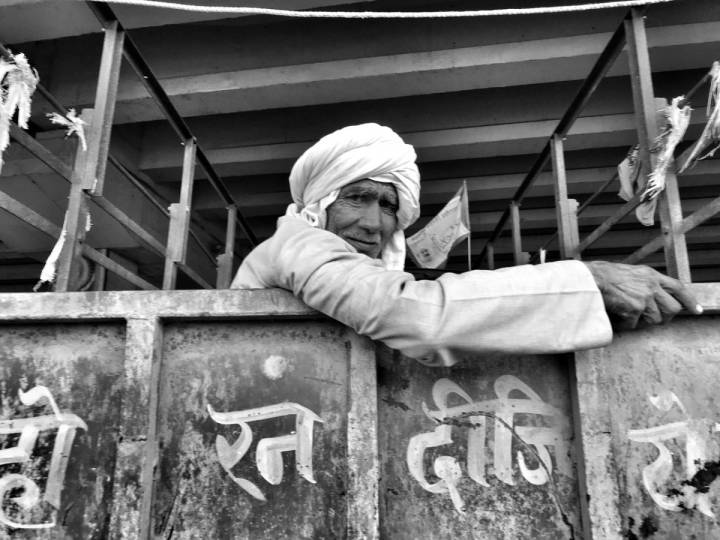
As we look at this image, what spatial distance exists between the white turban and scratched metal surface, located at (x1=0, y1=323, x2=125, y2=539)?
84cm

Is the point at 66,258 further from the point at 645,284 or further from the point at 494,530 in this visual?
the point at 645,284

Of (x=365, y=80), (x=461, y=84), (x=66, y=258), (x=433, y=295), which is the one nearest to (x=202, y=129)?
(x=365, y=80)

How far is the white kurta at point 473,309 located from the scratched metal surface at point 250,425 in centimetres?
17

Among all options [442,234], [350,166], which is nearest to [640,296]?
[350,166]

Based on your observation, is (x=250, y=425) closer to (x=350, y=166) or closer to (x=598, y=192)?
(x=350, y=166)

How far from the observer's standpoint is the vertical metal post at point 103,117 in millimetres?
1678

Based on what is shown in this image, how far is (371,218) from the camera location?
6.16 feet

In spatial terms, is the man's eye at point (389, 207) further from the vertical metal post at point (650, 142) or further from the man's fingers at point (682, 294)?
the man's fingers at point (682, 294)

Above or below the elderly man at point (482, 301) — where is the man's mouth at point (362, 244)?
above

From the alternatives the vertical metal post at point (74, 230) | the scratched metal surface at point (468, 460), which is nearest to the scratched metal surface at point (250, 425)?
the scratched metal surface at point (468, 460)

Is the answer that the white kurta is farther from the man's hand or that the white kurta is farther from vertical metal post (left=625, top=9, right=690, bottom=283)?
vertical metal post (left=625, top=9, right=690, bottom=283)

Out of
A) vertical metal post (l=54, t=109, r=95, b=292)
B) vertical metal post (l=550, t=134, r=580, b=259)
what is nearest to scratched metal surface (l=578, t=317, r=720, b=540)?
vertical metal post (l=550, t=134, r=580, b=259)

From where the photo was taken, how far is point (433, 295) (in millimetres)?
1156

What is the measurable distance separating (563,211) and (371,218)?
3.79 feet
